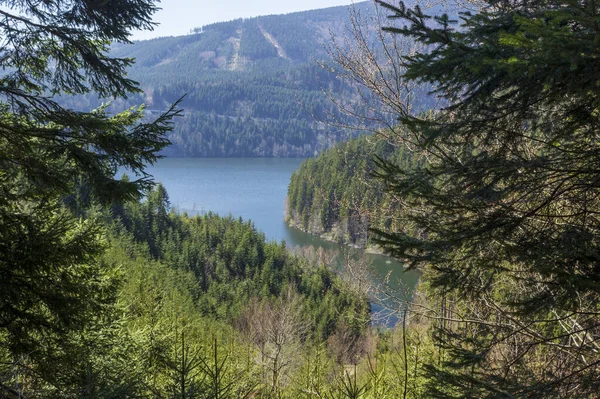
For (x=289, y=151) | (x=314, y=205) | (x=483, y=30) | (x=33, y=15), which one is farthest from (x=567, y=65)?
(x=289, y=151)

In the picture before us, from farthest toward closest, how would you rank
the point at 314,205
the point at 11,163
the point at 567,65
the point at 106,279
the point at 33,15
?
the point at 314,205
the point at 106,279
the point at 33,15
the point at 11,163
the point at 567,65

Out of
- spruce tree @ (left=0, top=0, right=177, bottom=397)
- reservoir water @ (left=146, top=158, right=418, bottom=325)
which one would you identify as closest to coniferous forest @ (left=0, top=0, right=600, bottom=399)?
spruce tree @ (left=0, top=0, right=177, bottom=397)

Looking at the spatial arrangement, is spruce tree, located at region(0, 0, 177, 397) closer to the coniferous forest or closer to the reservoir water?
the coniferous forest

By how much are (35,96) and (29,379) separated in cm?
254

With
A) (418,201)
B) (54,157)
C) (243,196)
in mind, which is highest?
(54,157)

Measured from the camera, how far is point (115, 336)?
4695 mm

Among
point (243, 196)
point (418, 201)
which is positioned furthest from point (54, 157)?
point (243, 196)

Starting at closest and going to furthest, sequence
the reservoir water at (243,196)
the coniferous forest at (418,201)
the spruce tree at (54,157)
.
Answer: the coniferous forest at (418,201)
the spruce tree at (54,157)
the reservoir water at (243,196)

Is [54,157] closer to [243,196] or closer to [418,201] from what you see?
[418,201]

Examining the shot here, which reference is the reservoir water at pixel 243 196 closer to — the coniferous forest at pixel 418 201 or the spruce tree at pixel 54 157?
the coniferous forest at pixel 418 201

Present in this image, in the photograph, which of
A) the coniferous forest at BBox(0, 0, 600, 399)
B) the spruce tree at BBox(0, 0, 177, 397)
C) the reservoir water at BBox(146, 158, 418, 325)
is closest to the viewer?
the coniferous forest at BBox(0, 0, 600, 399)

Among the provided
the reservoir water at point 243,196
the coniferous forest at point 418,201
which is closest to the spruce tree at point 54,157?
the coniferous forest at point 418,201

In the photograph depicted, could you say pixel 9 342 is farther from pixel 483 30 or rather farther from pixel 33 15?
pixel 483 30

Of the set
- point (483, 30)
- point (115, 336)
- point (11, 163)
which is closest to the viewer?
point (483, 30)
